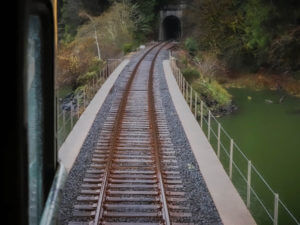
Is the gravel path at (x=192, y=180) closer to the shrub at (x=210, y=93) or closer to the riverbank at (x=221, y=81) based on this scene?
the shrub at (x=210, y=93)

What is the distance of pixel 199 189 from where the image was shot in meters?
8.70

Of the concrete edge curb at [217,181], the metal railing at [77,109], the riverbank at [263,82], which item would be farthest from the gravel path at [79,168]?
the riverbank at [263,82]

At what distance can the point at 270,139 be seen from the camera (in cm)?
2186

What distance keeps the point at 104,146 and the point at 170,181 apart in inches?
123

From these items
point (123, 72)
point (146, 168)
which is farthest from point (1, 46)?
point (123, 72)

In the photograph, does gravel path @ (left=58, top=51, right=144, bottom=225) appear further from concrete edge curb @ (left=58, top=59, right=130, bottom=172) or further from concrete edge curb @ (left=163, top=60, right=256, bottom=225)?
concrete edge curb @ (left=163, top=60, right=256, bottom=225)

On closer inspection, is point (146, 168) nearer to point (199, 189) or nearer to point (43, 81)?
point (199, 189)

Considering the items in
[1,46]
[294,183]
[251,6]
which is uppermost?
[251,6]

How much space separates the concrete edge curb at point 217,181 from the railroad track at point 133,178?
569 millimetres

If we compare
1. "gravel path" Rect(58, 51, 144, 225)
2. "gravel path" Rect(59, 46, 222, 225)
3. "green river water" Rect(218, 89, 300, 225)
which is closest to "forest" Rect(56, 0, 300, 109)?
"green river water" Rect(218, 89, 300, 225)

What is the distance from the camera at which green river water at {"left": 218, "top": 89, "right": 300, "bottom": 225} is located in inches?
541

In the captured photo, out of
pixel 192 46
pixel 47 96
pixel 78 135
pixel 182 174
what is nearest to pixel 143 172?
pixel 182 174

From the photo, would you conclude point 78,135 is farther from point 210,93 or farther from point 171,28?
point 171,28

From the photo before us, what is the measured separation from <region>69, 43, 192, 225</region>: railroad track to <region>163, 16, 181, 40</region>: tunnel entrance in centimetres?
5850
